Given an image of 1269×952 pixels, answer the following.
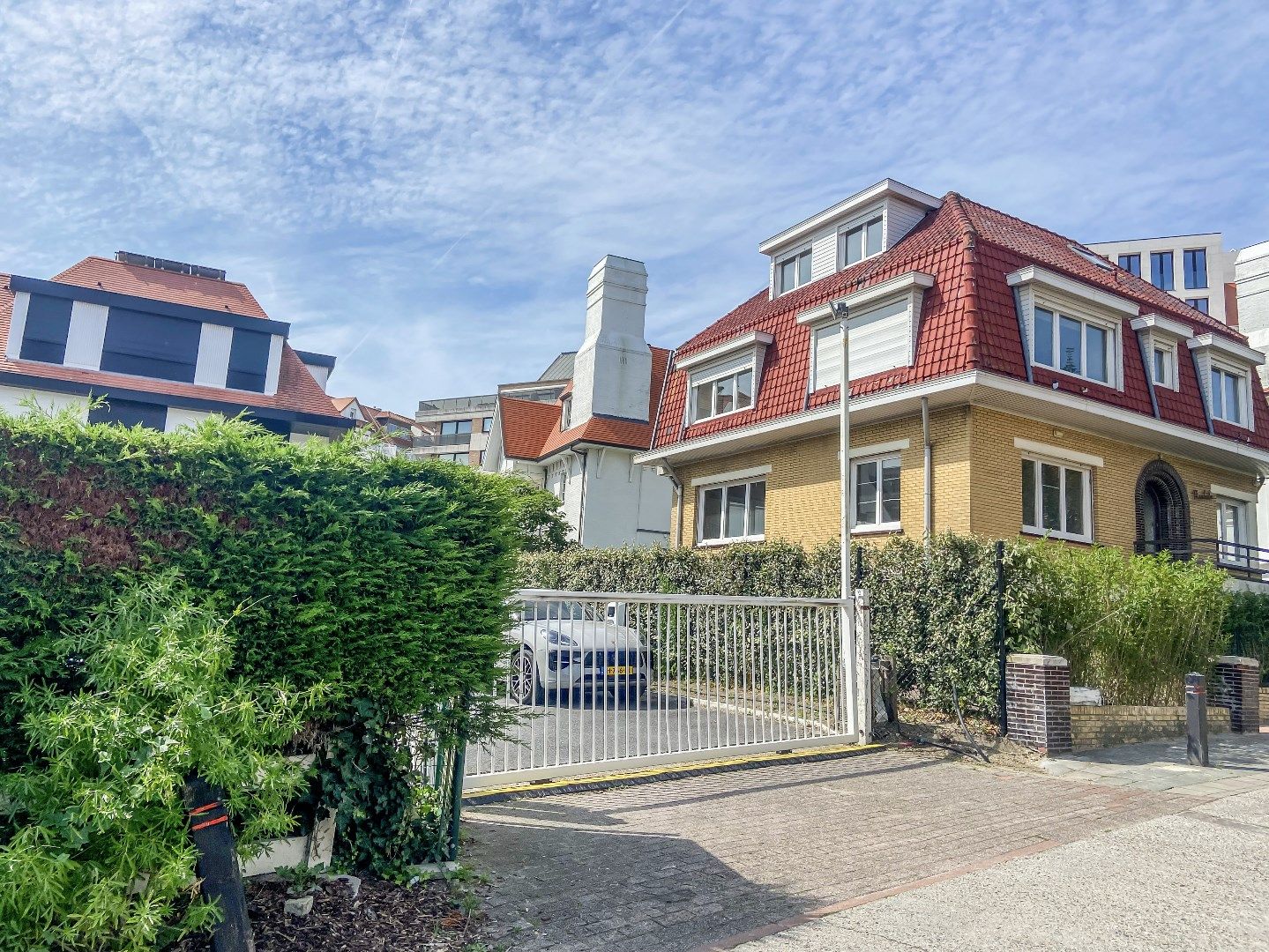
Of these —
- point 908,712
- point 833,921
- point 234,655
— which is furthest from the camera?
point 908,712

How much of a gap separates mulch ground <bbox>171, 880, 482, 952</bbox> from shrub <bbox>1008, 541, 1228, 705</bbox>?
7.92 meters

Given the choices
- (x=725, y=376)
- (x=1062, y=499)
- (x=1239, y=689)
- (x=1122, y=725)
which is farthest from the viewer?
(x=725, y=376)

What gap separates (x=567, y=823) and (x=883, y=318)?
13.4m

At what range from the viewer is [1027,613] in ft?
32.8

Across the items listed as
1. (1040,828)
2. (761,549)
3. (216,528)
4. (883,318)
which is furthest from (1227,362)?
(216,528)

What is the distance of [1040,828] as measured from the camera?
6672mm

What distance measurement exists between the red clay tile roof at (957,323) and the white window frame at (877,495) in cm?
146

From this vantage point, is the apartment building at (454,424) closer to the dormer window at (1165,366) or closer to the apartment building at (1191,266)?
the apartment building at (1191,266)

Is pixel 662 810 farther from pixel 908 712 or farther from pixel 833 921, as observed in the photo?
pixel 908 712

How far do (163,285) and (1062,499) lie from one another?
30411mm

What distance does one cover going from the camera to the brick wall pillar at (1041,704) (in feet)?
31.1

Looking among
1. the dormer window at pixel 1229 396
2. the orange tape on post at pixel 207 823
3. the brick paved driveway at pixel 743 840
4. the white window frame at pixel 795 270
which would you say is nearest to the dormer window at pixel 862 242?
the white window frame at pixel 795 270

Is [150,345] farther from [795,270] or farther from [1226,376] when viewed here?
[1226,376]

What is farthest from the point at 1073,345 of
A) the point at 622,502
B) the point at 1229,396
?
the point at 622,502
